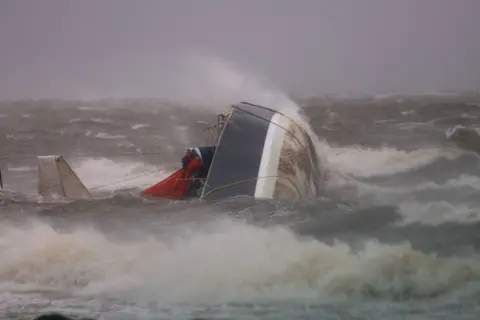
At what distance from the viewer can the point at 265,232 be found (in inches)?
77.0

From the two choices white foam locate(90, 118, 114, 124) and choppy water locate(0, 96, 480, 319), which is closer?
choppy water locate(0, 96, 480, 319)

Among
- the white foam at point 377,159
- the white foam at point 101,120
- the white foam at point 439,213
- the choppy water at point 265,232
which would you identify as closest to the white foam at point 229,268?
the choppy water at point 265,232

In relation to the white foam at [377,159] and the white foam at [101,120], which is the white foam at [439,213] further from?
the white foam at [101,120]

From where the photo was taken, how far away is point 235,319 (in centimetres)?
188

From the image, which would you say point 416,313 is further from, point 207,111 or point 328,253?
point 207,111

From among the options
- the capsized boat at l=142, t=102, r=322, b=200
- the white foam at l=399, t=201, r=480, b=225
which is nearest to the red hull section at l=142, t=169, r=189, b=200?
the capsized boat at l=142, t=102, r=322, b=200

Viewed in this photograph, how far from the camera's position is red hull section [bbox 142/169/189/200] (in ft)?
6.61

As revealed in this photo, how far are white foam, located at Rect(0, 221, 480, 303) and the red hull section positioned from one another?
0.14 metres

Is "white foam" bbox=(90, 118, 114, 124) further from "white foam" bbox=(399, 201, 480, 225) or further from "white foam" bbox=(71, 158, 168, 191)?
"white foam" bbox=(399, 201, 480, 225)

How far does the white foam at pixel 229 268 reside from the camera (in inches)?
74.7

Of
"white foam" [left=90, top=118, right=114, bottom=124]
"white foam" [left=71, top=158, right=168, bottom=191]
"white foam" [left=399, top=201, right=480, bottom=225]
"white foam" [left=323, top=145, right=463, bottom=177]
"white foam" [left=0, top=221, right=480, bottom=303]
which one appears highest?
"white foam" [left=90, top=118, right=114, bottom=124]

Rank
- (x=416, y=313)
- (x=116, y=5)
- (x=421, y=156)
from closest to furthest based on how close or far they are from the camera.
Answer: (x=416, y=313) < (x=421, y=156) < (x=116, y=5)

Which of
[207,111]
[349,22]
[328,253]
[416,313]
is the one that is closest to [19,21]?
[207,111]

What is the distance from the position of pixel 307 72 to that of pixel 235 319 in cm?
81
